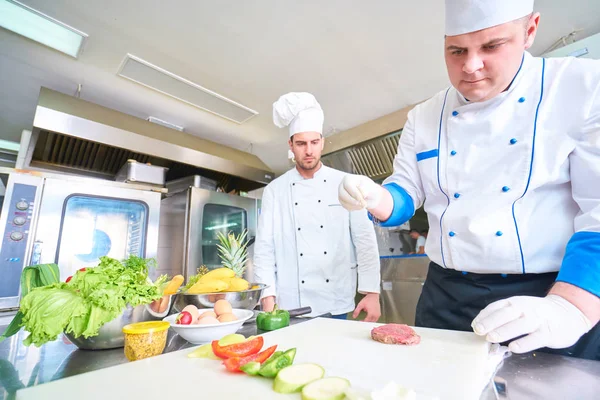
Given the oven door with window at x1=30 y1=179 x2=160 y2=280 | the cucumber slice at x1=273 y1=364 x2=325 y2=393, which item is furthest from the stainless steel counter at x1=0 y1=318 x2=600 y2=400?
the oven door with window at x1=30 y1=179 x2=160 y2=280

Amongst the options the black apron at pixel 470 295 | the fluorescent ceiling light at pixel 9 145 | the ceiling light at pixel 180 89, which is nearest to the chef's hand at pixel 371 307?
the black apron at pixel 470 295

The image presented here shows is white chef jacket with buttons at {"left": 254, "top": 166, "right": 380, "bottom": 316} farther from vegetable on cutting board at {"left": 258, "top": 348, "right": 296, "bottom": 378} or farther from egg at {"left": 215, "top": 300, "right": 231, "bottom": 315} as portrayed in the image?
vegetable on cutting board at {"left": 258, "top": 348, "right": 296, "bottom": 378}

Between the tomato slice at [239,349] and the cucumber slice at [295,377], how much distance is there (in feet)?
0.37

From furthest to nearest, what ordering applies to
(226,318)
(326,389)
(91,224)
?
1. (91,224)
2. (226,318)
3. (326,389)

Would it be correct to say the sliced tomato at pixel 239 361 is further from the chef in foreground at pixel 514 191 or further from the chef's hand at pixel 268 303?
the chef's hand at pixel 268 303

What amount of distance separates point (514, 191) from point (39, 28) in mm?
2833

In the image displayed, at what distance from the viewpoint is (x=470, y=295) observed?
0.89m

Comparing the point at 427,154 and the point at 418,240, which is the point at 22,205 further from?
the point at 418,240

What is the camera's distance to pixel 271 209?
6.67 feet

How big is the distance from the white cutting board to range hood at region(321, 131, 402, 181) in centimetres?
261

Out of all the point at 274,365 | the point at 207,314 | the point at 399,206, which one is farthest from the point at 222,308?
the point at 399,206

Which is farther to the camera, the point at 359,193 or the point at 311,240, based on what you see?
the point at 311,240

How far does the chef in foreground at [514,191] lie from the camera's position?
0.66 metres

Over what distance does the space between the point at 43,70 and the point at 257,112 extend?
1.76 metres
